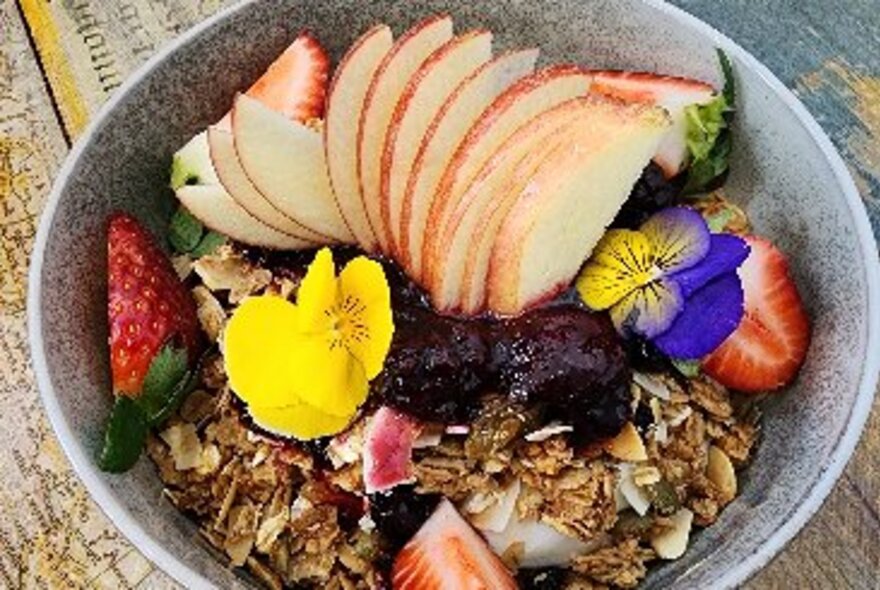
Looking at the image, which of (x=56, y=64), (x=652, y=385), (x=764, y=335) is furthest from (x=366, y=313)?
(x=56, y=64)

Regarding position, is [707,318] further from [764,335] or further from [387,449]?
→ [387,449]

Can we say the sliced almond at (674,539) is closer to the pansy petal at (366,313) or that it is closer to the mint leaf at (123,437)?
the pansy petal at (366,313)

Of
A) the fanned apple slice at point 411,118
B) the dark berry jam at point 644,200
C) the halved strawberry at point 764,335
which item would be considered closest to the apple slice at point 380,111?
the fanned apple slice at point 411,118

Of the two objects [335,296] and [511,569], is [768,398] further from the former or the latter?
[335,296]

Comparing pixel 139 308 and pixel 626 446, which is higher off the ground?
pixel 626 446

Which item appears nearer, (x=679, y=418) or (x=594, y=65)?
(x=679, y=418)

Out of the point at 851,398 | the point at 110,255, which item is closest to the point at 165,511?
the point at 110,255
